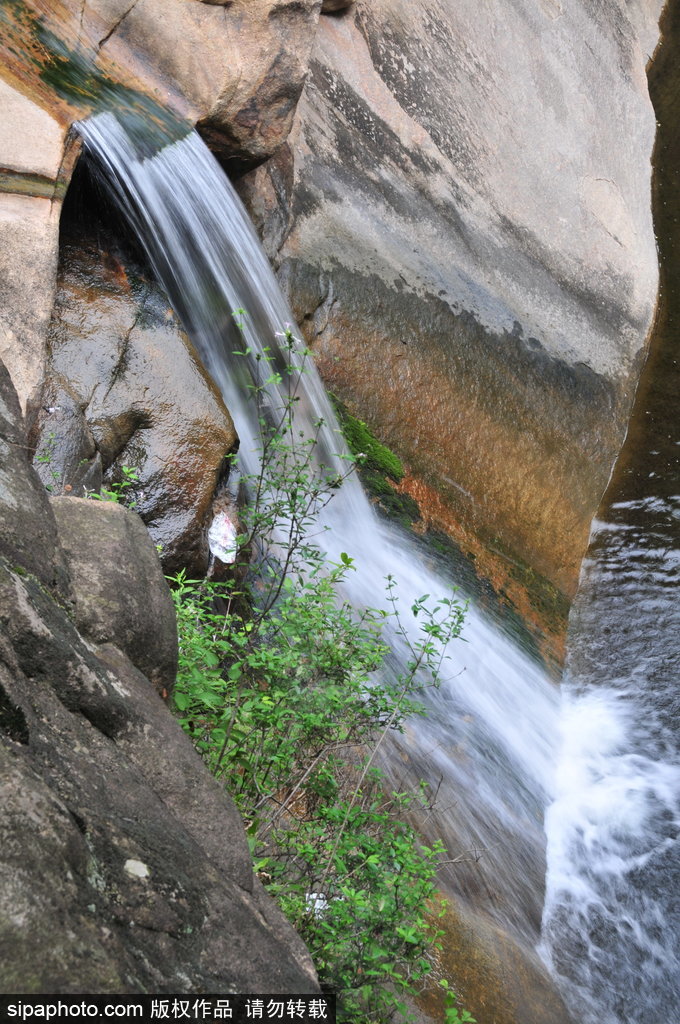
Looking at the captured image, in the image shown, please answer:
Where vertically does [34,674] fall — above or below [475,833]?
above

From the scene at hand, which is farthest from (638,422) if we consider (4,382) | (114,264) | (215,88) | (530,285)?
(4,382)

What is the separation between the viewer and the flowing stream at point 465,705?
4848 mm

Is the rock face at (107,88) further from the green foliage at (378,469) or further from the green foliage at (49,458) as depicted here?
the green foliage at (378,469)

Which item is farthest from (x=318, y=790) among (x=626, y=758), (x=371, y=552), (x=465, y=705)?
(x=626, y=758)

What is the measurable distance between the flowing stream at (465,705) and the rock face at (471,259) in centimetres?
83

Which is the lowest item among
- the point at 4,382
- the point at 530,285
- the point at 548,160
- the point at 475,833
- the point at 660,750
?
the point at 475,833

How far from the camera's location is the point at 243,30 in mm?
6406


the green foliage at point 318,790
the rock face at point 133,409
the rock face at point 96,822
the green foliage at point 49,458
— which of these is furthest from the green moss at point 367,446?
the rock face at point 96,822

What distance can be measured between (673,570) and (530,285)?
346cm

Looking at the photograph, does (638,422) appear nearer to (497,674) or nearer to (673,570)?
(673,570)

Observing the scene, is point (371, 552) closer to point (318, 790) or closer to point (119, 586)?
point (318, 790)

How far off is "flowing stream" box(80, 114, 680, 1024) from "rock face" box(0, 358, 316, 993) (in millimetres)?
2524

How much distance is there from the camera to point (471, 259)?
902 cm

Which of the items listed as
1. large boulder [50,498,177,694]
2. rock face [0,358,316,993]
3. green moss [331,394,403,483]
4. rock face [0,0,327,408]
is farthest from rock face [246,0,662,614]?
rock face [0,358,316,993]
